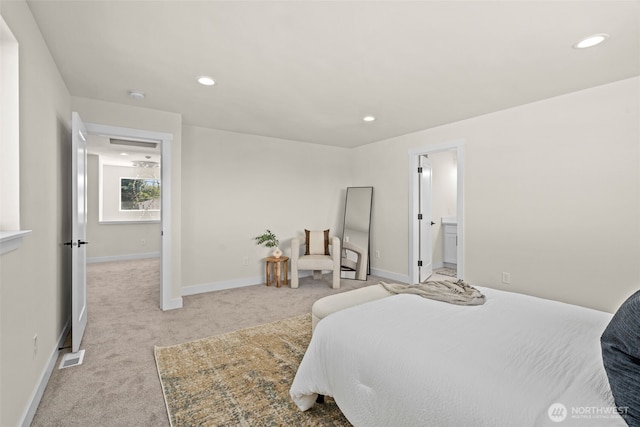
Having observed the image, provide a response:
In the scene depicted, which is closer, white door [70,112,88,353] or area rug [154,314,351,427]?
area rug [154,314,351,427]

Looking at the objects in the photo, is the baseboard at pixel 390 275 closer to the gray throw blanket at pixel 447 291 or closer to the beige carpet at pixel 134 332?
the beige carpet at pixel 134 332

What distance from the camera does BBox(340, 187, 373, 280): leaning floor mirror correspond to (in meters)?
5.20

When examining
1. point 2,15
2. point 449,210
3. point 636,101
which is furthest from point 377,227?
point 2,15

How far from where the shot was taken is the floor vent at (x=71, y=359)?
241cm

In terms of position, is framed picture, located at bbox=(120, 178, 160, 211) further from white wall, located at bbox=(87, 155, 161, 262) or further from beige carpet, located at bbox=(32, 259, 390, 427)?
beige carpet, located at bbox=(32, 259, 390, 427)

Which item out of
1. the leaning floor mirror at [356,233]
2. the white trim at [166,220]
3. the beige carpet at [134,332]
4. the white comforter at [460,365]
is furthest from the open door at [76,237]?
the leaning floor mirror at [356,233]

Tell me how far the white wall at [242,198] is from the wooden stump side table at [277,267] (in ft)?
0.60

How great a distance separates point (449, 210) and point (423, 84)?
4120 mm

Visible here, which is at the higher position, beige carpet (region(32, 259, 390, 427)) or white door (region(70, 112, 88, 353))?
white door (region(70, 112, 88, 353))

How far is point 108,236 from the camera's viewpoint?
7082 mm

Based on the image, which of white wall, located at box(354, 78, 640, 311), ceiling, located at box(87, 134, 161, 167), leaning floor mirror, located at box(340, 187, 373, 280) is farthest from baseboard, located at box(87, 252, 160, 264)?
white wall, located at box(354, 78, 640, 311)

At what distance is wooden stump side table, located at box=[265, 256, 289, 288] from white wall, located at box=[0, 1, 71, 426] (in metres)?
2.51

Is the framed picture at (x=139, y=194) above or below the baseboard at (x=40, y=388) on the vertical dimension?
above

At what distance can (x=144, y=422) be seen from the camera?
1780 millimetres
